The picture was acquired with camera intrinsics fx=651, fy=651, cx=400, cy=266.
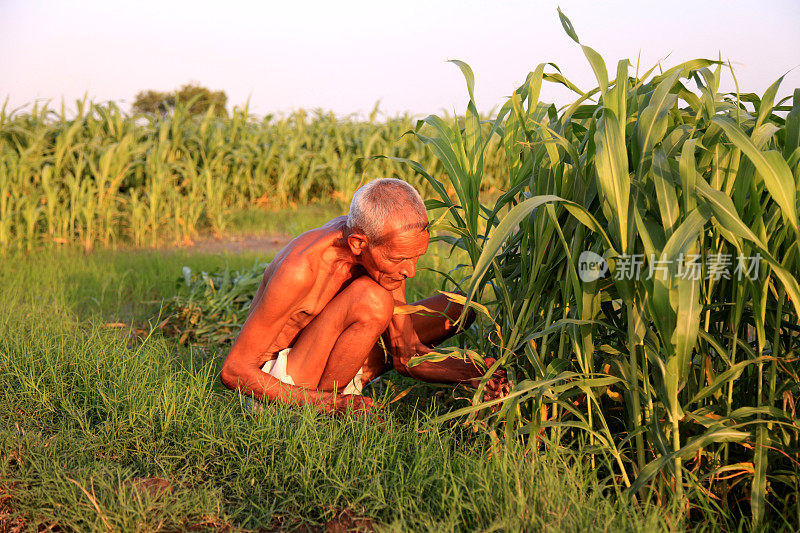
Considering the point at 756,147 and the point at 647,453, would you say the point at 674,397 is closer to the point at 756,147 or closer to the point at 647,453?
the point at 647,453

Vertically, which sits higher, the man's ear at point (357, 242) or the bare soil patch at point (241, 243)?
the man's ear at point (357, 242)

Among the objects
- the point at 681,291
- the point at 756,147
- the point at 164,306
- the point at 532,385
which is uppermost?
the point at 756,147

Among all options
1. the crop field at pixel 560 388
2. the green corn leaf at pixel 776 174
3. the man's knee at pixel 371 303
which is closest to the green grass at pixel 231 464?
the crop field at pixel 560 388

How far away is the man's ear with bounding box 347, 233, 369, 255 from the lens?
2309mm

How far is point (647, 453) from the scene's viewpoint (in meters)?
1.99

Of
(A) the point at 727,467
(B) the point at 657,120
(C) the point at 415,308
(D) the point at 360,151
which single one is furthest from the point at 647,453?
(D) the point at 360,151

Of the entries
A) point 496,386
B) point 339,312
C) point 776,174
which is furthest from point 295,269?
point 776,174

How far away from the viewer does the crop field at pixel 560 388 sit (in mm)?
1664

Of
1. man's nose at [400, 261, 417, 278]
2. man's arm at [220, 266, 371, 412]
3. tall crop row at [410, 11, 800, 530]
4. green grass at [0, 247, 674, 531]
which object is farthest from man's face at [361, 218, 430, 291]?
green grass at [0, 247, 674, 531]

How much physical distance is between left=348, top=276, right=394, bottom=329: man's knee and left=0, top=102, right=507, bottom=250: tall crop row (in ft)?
9.20

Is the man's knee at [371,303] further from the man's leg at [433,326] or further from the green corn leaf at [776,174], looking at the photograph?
the green corn leaf at [776,174]

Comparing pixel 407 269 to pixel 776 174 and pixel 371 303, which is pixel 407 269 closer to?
pixel 371 303

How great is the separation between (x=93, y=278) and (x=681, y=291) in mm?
4113

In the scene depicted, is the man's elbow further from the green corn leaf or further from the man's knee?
the green corn leaf
